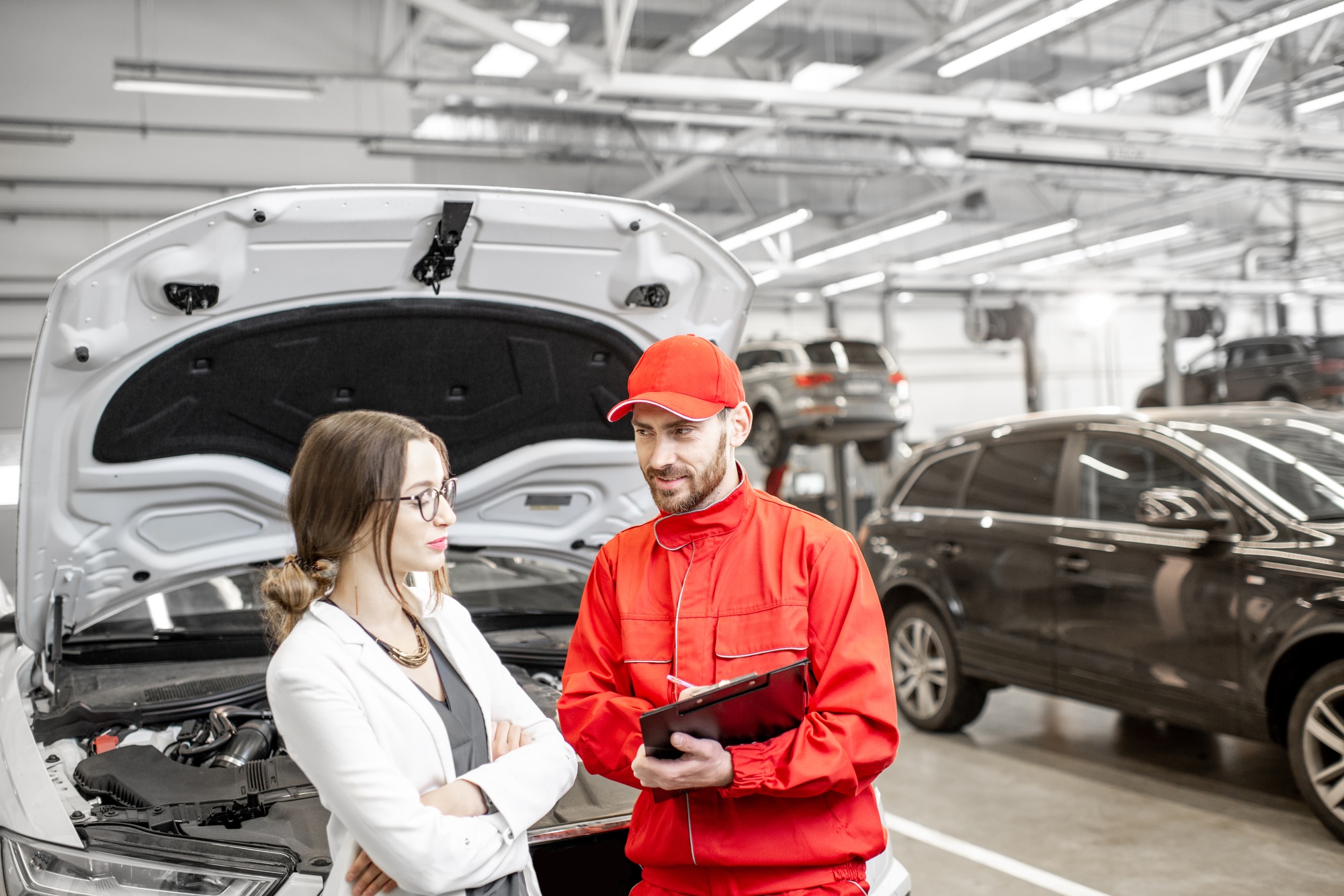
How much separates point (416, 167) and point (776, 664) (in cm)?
1678

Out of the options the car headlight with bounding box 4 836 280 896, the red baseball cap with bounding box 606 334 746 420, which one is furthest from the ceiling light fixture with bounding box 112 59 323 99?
the red baseball cap with bounding box 606 334 746 420

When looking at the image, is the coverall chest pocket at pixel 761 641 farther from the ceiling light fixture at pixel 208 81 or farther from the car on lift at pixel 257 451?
the ceiling light fixture at pixel 208 81

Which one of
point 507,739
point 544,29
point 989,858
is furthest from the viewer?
point 544,29

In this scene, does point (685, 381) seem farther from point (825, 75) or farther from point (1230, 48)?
point (825, 75)

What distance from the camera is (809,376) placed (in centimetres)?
1008

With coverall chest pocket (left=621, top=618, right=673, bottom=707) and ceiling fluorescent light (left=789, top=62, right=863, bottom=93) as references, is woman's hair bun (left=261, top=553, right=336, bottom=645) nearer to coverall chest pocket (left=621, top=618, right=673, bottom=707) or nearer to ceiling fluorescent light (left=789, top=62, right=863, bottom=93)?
coverall chest pocket (left=621, top=618, right=673, bottom=707)

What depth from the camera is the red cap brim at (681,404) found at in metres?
1.70

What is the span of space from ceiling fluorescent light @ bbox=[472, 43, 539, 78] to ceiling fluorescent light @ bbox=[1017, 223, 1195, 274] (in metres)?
11.9

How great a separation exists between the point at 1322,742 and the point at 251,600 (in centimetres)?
362

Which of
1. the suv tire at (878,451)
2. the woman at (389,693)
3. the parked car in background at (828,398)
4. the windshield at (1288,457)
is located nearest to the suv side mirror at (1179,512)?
the windshield at (1288,457)

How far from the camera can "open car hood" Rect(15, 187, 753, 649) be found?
7.02ft

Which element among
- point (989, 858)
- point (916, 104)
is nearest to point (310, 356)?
point (989, 858)

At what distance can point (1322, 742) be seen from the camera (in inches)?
146

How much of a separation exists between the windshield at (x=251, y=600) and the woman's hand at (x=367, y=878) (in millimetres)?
1419
